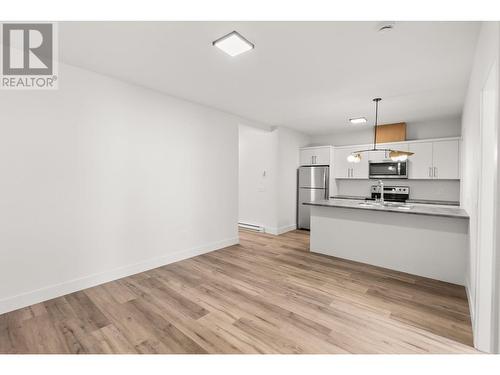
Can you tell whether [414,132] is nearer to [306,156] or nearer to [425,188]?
[425,188]

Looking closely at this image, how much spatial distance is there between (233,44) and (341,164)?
471 cm

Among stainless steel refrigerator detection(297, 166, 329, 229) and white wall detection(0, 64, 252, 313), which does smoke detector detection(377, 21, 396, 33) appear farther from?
stainless steel refrigerator detection(297, 166, 329, 229)

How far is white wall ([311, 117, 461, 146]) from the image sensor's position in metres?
4.94

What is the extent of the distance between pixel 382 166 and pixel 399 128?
906mm

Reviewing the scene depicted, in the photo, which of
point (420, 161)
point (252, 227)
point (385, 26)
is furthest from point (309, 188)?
point (385, 26)

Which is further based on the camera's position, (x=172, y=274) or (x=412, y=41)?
(x=172, y=274)

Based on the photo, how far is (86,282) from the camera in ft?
9.26

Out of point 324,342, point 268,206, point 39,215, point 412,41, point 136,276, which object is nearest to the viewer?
point 324,342

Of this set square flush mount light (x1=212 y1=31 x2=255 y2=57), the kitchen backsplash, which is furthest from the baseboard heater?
square flush mount light (x1=212 y1=31 x2=255 y2=57)

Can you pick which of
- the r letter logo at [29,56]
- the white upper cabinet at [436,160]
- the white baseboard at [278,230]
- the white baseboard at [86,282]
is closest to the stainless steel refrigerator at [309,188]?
the white baseboard at [278,230]
